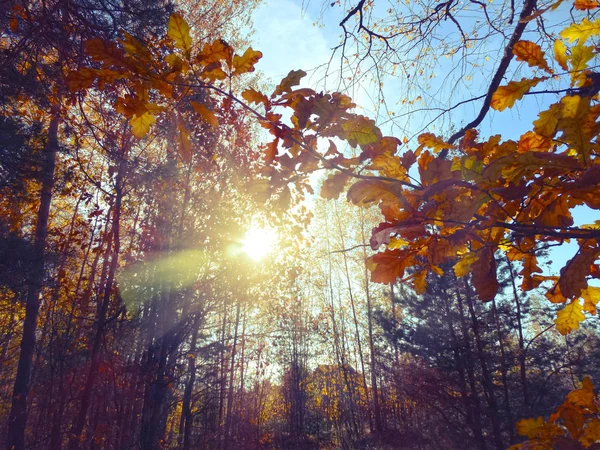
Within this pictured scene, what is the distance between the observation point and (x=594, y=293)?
85 centimetres

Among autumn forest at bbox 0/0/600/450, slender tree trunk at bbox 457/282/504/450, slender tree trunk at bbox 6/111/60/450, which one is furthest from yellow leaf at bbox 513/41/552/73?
slender tree trunk at bbox 457/282/504/450

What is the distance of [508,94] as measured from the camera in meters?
0.80

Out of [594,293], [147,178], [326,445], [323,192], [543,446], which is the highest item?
[147,178]

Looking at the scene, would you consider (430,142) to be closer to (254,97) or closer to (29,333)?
(254,97)

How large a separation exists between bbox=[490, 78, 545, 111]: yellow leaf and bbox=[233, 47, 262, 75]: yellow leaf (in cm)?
56

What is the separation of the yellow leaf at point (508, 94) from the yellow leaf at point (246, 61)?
0.56 metres

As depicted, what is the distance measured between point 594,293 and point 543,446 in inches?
16.9

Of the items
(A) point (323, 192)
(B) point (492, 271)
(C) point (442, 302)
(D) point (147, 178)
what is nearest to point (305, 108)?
(A) point (323, 192)

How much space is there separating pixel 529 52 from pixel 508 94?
0.38 feet

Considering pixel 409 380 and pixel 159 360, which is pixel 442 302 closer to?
pixel 409 380

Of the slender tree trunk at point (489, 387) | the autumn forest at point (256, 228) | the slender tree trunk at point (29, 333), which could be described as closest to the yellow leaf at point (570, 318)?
the autumn forest at point (256, 228)

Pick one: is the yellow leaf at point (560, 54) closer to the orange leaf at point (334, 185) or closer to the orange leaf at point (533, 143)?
the orange leaf at point (533, 143)

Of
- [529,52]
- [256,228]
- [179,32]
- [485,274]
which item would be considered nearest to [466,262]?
[485,274]

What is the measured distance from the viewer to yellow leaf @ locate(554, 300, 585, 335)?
0.85 meters
